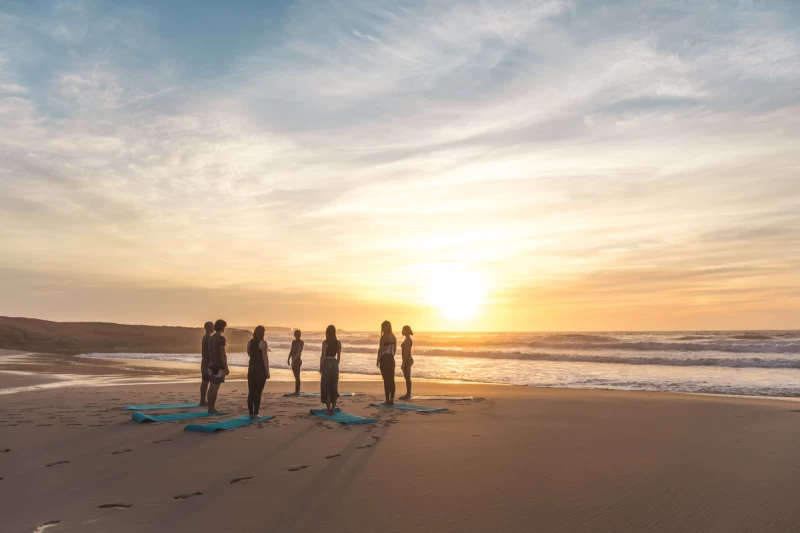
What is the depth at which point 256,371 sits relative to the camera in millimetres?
10984

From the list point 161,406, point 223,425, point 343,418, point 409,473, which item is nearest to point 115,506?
point 409,473

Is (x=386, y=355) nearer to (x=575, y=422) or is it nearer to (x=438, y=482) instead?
(x=575, y=422)

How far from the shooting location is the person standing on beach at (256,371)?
10.6m

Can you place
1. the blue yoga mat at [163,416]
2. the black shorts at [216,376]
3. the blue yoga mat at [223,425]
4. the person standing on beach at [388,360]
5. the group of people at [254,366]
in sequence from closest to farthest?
the blue yoga mat at [223,425] < the blue yoga mat at [163,416] < the group of people at [254,366] < the black shorts at [216,376] < the person standing on beach at [388,360]

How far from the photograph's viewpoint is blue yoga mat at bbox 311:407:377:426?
1023 cm

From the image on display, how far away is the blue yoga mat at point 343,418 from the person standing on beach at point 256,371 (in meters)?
1.23

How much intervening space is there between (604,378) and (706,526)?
19116 mm

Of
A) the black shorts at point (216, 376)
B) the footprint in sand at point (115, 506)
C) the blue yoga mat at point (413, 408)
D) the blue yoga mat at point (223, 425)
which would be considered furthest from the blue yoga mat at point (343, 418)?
the footprint in sand at point (115, 506)

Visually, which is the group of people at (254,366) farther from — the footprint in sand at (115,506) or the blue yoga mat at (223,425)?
the footprint in sand at (115,506)

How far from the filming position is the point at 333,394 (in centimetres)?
1123

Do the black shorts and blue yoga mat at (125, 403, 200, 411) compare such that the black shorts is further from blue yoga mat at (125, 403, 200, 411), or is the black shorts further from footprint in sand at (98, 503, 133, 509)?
footprint in sand at (98, 503, 133, 509)

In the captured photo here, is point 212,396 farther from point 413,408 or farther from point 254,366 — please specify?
point 413,408

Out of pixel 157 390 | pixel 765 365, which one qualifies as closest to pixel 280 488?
pixel 157 390

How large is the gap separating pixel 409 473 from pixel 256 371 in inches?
212
